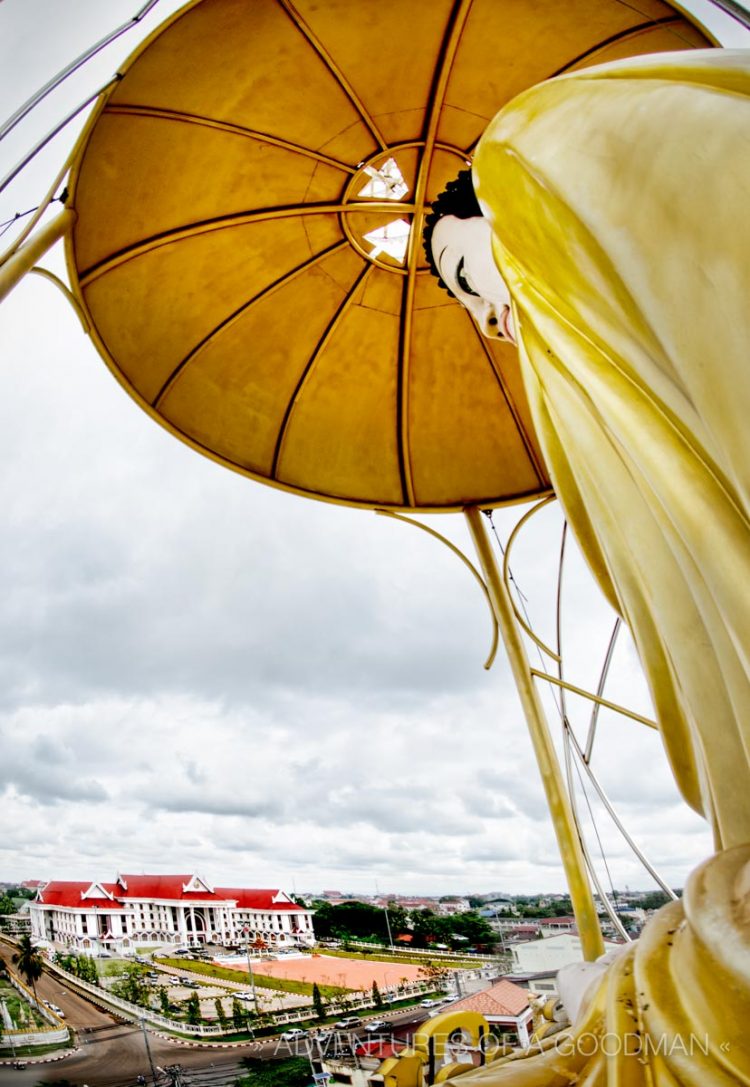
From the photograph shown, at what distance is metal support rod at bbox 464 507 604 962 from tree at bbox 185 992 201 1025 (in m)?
5.09

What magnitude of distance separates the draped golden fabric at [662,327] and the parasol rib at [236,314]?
4.96 meters

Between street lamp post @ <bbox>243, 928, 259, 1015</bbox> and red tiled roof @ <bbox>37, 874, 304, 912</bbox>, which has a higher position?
red tiled roof @ <bbox>37, 874, 304, 912</bbox>

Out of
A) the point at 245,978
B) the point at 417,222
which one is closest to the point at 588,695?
the point at 417,222

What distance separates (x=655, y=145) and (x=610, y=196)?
0.11 metres

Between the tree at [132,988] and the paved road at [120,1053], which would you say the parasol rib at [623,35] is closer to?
the paved road at [120,1053]

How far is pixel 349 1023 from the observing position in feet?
26.9

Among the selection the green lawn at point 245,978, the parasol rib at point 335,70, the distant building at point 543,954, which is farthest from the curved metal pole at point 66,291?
the green lawn at point 245,978

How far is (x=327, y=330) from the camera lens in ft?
23.0

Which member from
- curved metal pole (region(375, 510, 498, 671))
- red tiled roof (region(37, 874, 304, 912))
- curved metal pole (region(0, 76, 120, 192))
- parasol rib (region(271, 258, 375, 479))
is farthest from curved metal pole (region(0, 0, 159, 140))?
red tiled roof (region(37, 874, 304, 912))

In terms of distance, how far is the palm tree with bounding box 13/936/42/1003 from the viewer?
6723 mm

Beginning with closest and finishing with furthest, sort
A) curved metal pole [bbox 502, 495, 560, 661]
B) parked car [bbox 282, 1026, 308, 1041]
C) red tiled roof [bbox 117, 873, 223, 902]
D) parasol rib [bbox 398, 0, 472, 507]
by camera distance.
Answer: parasol rib [bbox 398, 0, 472, 507] → curved metal pole [bbox 502, 495, 560, 661] → parked car [bbox 282, 1026, 308, 1041] → red tiled roof [bbox 117, 873, 223, 902]

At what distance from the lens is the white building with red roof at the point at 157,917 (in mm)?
9047

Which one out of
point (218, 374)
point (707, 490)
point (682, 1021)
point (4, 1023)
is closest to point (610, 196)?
point (707, 490)

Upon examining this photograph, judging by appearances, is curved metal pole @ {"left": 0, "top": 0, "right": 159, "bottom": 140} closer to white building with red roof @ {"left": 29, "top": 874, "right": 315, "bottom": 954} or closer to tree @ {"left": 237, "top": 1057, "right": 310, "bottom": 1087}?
tree @ {"left": 237, "top": 1057, "right": 310, "bottom": 1087}
